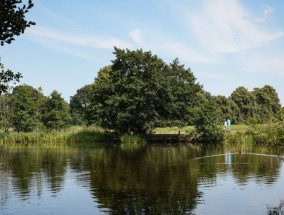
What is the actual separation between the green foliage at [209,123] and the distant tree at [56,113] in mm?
26139

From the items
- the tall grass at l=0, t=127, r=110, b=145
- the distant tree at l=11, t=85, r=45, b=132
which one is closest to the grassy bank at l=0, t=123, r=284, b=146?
the tall grass at l=0, t=127, r=110, b=145

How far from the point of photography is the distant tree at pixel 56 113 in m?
72.9

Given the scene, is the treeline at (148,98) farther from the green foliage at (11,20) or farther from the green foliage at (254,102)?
the green foliage at (11,20)

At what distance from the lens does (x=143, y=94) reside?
59.2 metres

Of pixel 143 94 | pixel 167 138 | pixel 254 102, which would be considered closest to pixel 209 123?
pixel 167 138

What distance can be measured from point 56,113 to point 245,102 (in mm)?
50210

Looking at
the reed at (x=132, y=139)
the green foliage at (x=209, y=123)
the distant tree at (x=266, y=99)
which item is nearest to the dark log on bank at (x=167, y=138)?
the reed at (x=132, y=139)

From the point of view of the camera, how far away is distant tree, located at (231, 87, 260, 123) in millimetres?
100750

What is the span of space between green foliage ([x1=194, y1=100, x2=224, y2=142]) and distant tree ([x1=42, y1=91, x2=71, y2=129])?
26.1 metres

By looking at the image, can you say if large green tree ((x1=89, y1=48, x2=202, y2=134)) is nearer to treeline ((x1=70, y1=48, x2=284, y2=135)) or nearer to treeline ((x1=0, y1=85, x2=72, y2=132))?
treeline ((x1=70, y1=48, x2=284, y2=135))

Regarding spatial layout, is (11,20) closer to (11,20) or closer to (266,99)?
(11,20)

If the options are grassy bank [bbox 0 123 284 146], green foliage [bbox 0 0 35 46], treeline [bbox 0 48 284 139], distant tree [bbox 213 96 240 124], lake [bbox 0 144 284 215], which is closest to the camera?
green foliage [bbox 0 0 35 46]

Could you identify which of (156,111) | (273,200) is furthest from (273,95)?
(273,200)

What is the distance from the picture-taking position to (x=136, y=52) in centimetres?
5994
